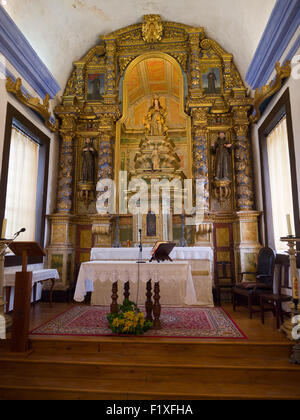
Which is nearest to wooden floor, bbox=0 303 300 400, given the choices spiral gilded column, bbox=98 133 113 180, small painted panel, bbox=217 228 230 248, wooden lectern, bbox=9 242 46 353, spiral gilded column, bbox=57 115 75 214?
wooden lectern, bbox=9 242 46 353

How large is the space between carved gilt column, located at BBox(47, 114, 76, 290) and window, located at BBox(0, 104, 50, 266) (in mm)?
311

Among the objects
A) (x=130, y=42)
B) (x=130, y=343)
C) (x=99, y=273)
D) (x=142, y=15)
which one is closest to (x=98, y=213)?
(x=99, y=273)

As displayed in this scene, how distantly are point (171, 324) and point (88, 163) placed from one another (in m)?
4.70

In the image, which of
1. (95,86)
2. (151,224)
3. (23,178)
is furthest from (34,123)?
(151,224)

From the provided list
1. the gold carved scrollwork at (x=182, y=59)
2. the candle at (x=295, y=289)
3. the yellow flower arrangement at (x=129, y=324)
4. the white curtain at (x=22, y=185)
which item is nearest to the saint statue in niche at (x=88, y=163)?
the white curtain at (x=22, y=185)

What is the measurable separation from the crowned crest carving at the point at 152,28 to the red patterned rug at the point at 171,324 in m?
6.97

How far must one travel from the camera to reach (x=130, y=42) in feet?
26.5

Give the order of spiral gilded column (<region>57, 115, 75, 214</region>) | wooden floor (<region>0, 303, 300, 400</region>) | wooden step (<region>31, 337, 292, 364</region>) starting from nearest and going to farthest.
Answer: wooden floor (<region>0, 303, 300, 400</region>), wooden step (<region>31, 337, 292, 364</region>), spiral gilded column (<region>57, 115, 75, 214</region>)

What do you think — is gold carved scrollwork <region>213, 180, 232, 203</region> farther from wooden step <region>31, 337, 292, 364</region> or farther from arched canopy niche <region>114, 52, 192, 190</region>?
wooden step <region>31, 337, 292, 364</region>

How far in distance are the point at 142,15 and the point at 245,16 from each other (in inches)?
114

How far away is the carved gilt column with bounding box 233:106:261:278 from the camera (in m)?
6.44

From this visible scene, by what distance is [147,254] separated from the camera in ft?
20.7

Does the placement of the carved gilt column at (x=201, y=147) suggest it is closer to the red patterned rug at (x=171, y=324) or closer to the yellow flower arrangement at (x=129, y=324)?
the red patterned rug at (x=171, y=324)

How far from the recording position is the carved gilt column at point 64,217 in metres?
6.80
